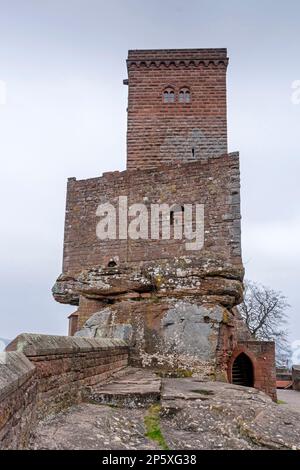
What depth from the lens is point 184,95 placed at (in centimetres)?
1442

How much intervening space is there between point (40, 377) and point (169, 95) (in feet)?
41.6

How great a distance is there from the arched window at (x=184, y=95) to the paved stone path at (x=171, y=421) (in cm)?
1090

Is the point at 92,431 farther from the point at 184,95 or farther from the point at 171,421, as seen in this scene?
the point at 184,95

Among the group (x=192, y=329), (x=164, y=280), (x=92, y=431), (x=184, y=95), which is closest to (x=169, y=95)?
(x=184, y=95)

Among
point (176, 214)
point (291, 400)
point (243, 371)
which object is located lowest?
point (291, 400)

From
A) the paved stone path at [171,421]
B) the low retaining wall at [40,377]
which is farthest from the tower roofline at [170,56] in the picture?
the paved stone path at [171,421]

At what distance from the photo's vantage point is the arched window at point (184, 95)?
14204 millimetres

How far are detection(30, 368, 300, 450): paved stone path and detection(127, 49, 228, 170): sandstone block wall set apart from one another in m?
8.99

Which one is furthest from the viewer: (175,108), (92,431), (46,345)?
(175,108)

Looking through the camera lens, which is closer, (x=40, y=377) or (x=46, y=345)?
(x=40, y=377)

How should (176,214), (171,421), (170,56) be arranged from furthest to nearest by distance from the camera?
(170,56) → (176,214) → (171,421)
